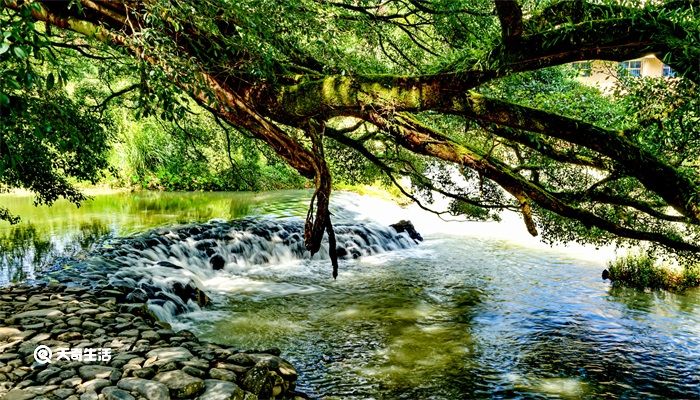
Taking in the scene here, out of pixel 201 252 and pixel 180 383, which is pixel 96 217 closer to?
pixel 201 252

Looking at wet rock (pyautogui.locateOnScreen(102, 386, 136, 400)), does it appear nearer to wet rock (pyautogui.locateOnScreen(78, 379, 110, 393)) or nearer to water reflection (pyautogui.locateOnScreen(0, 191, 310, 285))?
wet rock (pyautogui.locateOnScreen(78, 379, 110, 393))

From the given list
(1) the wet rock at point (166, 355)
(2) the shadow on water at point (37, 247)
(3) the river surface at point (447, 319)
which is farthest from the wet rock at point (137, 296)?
(2) the shadow on water at point (37, 247)

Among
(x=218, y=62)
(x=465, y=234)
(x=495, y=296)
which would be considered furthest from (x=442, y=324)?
(x=465, y=234)

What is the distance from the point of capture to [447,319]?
26.3 feet

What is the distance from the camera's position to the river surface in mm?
5828

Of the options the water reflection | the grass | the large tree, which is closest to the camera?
the large tree

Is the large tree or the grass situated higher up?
the large tree

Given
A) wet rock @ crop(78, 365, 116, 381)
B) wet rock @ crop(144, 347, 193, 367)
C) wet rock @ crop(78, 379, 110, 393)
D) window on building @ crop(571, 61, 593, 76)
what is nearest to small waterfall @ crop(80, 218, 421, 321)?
wet rock @ crop(144, 347, 193, 367)

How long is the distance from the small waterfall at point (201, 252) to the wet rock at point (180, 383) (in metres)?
2.99

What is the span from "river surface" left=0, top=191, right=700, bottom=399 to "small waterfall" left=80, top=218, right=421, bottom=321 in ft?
1.20

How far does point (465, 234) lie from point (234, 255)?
7.86 metres

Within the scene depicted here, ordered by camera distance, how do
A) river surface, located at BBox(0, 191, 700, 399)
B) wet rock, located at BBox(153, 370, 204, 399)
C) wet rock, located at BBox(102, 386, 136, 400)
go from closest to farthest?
wet rock, located at BBox(102, 386, 136, 400), wet rock, located at BBox(153, 370, 204, 399), river surface, located at BBox(0, 191, 700, 399)

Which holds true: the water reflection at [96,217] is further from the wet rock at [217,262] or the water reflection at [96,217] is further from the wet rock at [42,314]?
Answer: the wet rock at [42,314]

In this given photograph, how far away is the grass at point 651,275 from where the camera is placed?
995 cm
